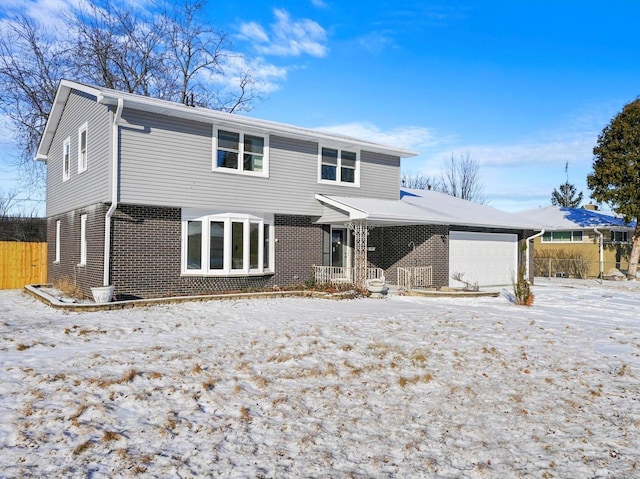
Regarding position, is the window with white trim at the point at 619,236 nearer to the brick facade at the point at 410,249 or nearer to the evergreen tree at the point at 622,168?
the evergreen tree at the point at 622,168

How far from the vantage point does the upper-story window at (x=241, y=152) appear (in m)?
15.5

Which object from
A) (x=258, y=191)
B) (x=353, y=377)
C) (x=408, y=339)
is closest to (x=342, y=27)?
(x=258, y=191)

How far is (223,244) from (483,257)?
1115cm

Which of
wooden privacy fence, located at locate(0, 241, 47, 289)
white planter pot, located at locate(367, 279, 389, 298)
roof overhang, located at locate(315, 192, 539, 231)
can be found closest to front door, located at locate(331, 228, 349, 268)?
roof overhang, located at locate(315, 192, 539, 231)

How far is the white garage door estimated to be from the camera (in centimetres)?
1931

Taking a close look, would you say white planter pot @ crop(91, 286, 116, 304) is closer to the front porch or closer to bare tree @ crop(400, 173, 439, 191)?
the front porch

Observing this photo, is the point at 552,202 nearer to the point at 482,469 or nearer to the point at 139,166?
the point at 139,166

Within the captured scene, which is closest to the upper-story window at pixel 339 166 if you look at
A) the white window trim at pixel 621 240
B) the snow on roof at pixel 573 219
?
the snow on roof at pixel 573 219

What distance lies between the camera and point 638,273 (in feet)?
90.6

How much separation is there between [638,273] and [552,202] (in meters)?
32.2

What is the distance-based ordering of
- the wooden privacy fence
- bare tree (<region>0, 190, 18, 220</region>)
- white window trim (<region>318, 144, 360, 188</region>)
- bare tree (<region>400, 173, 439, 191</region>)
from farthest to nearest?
bare tree (<region>400, 173, 439, 191</region>) < bare tree (<region>0, 190, 18, 220</region>) < the wooden privacy fence < white window trim (<region>318, 144, 360, 188</region>)

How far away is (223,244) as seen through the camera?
601 inches

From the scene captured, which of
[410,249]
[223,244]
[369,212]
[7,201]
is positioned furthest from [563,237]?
[7,201]

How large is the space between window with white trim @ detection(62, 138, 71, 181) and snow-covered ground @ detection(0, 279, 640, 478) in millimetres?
8284
